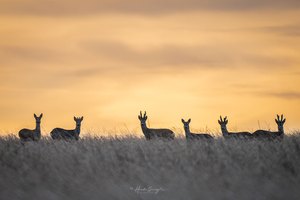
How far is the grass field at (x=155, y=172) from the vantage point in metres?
12.6

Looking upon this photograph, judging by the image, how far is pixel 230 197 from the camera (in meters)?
12.1

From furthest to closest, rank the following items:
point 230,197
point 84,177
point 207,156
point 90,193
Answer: point 207,156, point 84,177, point 90,193, point 230,197

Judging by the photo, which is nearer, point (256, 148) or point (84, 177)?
point (84, 177)

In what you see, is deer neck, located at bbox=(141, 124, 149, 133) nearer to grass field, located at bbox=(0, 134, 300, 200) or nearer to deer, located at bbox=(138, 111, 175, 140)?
deer, located at bbox=(138, 111, 175, 140)

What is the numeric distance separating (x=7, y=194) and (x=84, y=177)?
1993 millimetres

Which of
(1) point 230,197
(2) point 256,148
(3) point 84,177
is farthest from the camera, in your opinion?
(2) point 256,148

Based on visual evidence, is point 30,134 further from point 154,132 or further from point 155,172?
point 155,172

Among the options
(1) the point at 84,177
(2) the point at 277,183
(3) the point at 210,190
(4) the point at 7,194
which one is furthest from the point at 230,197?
(4) the point at 7,194

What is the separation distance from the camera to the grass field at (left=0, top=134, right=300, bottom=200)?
1260cm

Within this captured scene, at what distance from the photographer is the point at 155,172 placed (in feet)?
46.2

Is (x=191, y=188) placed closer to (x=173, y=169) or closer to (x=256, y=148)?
(x=173, y=169)
